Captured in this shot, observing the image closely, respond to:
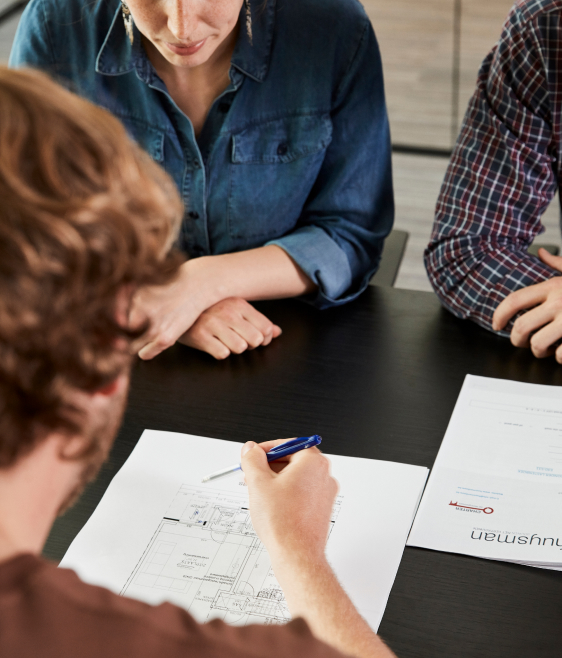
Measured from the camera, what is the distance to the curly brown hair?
0.44 meters

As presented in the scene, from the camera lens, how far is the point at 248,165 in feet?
4.65

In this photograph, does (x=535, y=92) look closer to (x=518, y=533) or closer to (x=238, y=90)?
(x=238, y=90)

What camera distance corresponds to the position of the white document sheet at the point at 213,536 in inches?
32.0

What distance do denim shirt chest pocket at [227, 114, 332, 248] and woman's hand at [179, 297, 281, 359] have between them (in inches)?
9.3

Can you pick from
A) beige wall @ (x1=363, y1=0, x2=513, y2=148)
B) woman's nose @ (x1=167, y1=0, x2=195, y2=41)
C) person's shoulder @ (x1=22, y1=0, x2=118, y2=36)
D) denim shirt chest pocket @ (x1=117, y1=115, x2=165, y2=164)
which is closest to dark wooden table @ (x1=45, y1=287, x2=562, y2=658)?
denim shirt chest pocket @ (x1=117, y1=115, x2=165, y2=164)

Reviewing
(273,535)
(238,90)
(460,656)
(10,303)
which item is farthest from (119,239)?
(238,90)

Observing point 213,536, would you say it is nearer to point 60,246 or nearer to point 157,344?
point 157,344

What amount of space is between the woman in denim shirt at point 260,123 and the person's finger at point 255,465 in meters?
0.43

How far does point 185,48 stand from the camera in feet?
4.08

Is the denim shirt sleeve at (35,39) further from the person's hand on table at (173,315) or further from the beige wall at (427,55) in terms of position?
the beige wall at (427,55)

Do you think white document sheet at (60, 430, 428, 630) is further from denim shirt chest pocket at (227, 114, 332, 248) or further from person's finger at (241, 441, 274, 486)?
denim shirt chest pocket at (227, 114, 332, 248)

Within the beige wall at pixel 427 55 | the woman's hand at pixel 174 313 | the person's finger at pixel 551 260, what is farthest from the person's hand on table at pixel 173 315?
the beige wall at pixel 427 55

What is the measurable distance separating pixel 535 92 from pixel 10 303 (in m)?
1.14

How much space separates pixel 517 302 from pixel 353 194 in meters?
0.36
